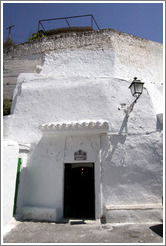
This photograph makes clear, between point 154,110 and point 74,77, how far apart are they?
3053 millimetres

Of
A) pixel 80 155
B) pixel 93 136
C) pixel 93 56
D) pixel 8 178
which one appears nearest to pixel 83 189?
pixel 80 155

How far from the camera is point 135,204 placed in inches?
222

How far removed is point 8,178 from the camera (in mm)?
5000

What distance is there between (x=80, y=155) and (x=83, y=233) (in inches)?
86.7

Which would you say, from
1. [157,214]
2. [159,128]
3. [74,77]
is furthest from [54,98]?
[157,214]

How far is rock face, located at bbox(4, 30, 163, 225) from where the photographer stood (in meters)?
5.73

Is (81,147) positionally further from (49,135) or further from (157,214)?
(157,214)

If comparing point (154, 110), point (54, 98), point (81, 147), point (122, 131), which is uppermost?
point (54, 98)

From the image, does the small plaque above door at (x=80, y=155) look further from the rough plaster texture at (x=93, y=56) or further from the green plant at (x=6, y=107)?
the green plant at (x=6, y=107)

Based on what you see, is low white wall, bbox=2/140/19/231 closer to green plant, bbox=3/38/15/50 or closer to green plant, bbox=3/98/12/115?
green plant, bbox=3/98/12/115

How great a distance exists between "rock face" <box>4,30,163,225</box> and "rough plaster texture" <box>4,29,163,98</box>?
0.07 metres

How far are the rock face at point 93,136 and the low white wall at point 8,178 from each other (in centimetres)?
85

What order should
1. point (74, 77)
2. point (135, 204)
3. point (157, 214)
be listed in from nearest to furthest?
point (157, 214) < point (135, 204) < point (74, 77)

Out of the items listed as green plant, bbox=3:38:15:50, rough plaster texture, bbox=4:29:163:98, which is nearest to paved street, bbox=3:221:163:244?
rough plaster texture, bbox=4:29:163:98
